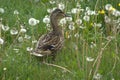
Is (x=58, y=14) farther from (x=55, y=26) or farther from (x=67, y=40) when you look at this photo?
(x=67, y=40)

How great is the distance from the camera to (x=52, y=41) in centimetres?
736

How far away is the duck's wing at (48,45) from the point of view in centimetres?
716

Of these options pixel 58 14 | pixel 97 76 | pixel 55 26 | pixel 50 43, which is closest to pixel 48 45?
pixel 50 43

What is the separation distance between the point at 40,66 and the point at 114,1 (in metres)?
2.35

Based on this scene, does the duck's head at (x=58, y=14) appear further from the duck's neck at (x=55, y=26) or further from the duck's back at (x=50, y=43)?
the duck's back at (x=50, y=43)

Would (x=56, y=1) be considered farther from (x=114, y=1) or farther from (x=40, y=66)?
(x=40, y=66)

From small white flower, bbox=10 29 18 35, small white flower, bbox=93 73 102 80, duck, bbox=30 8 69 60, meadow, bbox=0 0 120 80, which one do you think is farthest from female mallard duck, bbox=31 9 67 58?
small white flower, bbox=93 73 102 80

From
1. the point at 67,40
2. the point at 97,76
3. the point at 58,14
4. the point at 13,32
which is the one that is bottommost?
the point at 97,76

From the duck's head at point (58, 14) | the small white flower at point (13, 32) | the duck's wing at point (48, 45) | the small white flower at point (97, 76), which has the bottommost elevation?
the small white flower at point (97, 76)

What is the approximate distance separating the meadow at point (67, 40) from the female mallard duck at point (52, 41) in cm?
11

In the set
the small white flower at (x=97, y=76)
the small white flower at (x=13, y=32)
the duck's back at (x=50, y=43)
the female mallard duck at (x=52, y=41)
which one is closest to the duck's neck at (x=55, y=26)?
the female mallard duck at (x=52, y=41)

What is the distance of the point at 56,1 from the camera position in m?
9.30

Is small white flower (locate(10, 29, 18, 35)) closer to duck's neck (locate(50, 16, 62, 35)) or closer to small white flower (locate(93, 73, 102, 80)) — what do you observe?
duck's neck (locate(50, 16, 62, 35))

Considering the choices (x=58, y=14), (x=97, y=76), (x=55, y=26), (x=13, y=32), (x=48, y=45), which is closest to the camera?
(x=97, y=76)
